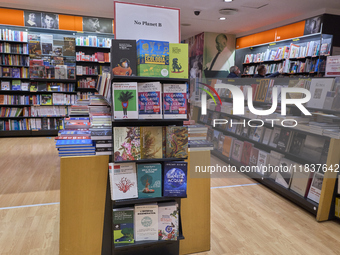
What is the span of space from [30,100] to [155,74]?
5.98 metres

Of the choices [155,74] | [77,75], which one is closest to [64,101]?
[77,75]

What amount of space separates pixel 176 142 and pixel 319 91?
2.14 m

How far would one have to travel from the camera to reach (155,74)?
177 centimetres

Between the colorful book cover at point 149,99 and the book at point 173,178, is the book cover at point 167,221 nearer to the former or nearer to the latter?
the book at point 173,178

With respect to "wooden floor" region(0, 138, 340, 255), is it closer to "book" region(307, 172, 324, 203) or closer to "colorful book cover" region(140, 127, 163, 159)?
"book" region(307, 172, 324, 203)

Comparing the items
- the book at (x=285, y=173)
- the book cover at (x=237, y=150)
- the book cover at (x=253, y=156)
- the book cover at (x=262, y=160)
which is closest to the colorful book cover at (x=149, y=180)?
the book at (x=285, y=173)

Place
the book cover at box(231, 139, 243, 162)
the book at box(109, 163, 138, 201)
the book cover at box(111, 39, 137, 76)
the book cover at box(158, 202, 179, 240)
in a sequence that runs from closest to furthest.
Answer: the book cover at box(111, 39, 137, 76) < the book at box(109, 163, 138, 201) < the book cover at box(158, 202, 179, 240) < the book cover at box(231, 139, 243, 162)

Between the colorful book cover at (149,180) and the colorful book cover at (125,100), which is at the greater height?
the colorful book cover at (125,100)

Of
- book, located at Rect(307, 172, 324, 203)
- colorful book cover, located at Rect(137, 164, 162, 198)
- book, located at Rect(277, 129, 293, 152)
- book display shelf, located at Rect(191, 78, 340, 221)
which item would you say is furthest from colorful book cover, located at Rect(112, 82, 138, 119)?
book, located at Rect(277, 129, 293, 152)

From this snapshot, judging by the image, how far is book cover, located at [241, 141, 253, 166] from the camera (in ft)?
13.8

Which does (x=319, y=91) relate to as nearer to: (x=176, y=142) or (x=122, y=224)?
(x=176, y=142)

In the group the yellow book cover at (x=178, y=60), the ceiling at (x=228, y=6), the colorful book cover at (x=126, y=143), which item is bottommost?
the colorful book cover at (x=126, y=143)

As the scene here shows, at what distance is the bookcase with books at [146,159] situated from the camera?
1773 millimetres

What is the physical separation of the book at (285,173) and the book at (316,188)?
377 mm
